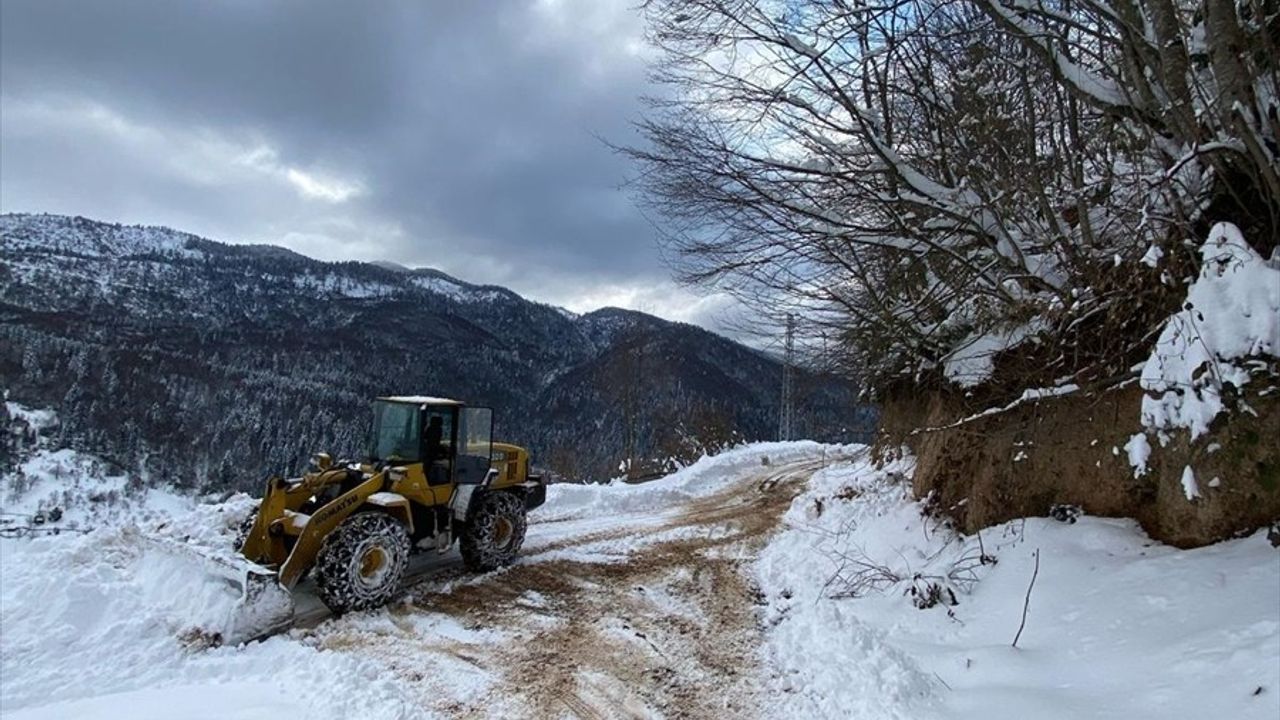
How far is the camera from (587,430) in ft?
195

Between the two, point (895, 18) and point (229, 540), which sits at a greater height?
point (895, 18)

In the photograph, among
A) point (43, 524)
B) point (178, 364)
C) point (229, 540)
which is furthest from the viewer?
point (178, 364)

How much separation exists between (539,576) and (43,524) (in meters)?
5.91

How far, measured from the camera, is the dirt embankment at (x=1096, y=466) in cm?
409

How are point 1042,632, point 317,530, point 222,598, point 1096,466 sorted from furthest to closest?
point 317,530 → point 222,598 → point 1096,466 → point 1042,632

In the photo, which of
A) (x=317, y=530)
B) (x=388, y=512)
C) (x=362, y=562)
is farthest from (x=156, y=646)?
(x=388, y=512)

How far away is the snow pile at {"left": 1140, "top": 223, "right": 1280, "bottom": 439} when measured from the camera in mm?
3816

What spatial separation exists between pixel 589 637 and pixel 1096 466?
14.2 ft

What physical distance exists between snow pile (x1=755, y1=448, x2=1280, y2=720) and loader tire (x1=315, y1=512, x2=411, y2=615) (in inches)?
139

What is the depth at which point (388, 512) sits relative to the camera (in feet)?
23.4

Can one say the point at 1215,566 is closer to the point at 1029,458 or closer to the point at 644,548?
the point at 1029,458

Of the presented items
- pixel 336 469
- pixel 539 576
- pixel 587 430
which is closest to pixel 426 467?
pixel 336 469

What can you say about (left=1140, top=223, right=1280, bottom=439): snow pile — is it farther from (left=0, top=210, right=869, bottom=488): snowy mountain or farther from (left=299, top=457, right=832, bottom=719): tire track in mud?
(left=0, top=210, right=869, bottom=488): snowy mountain

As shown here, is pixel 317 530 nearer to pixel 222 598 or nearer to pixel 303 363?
pixel 222 598
